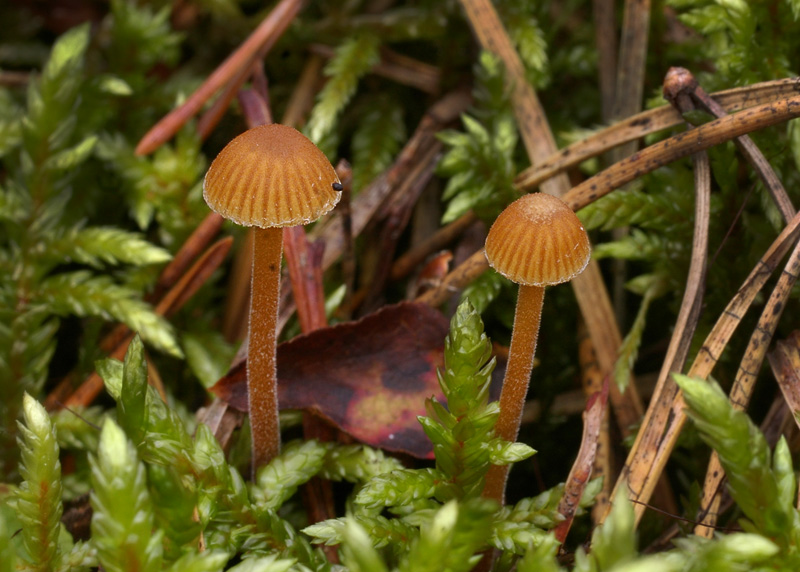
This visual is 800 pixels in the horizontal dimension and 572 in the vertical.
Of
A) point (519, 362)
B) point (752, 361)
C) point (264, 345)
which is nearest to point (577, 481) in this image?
point (519, 362)

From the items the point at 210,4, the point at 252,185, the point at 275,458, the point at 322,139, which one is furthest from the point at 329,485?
the point at 210,4

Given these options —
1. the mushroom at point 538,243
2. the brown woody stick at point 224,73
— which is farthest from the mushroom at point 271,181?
the brown woody stick at point 224,73

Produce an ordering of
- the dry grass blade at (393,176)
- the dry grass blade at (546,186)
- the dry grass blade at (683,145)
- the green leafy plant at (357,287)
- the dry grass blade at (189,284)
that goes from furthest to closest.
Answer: the dry grass blade at (393,176) < the dry grass blade at (189,284) < the dry grass blade at (546,186) < the dry grass blade at (683,145) < the green leafy plant at (357,287)

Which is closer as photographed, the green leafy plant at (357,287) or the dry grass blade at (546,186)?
the green leafy plant at (357,287)

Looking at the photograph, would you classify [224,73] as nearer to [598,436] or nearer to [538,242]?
[538,242]

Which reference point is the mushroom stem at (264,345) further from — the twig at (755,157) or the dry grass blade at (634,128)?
the twig at (755,157)

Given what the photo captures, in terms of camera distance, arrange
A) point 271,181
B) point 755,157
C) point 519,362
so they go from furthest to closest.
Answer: point 755,157 < point 519,362 < point 271,181

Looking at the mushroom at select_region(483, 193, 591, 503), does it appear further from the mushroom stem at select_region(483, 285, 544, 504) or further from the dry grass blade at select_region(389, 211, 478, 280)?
the dry grass blade at select_region(389, 211, 478, 280)
